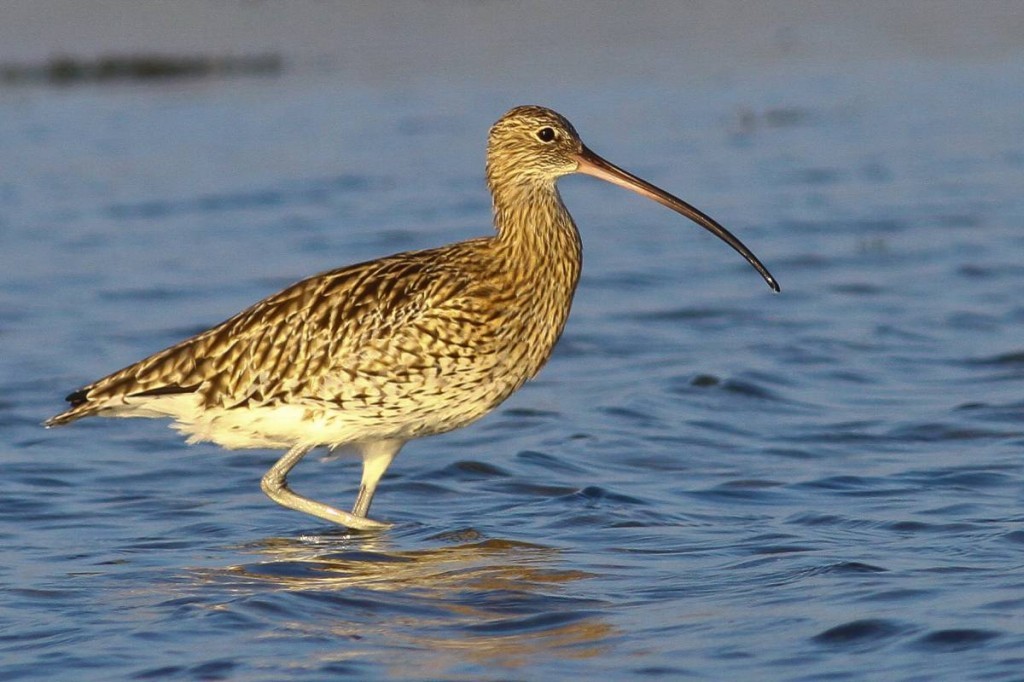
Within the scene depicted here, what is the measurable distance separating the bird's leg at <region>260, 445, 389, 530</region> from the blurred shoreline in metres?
14.4

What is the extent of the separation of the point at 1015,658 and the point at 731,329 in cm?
688

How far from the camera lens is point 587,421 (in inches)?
466

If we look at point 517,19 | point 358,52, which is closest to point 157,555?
point 358,52

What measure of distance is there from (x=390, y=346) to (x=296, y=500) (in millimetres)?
1047

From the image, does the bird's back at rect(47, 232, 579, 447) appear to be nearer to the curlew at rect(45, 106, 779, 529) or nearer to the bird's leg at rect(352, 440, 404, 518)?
the curlew at rect(45, 106, 779, 529)

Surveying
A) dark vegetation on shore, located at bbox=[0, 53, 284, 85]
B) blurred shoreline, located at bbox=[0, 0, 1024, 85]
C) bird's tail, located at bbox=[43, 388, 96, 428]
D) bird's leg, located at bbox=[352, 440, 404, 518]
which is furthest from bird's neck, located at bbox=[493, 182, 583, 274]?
dark vegetation on shore, located at bbox=[0, 53, 284, 85]

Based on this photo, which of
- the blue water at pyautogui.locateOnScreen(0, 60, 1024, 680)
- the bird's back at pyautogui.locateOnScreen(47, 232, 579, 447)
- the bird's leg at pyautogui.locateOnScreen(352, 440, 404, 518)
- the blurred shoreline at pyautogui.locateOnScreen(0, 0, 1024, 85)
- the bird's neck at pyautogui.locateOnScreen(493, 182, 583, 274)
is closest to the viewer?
the blue water at pyautogui.locateOnScreen(0, 60, 1024, 680)

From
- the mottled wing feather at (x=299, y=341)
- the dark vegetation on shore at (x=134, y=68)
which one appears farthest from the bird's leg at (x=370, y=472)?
the dark vegetation on shore at (x=134, y=68)

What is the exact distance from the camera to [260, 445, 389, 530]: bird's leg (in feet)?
31.1

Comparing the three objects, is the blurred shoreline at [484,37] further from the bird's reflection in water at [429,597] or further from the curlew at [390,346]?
the bird's reflection in water at [429,597]

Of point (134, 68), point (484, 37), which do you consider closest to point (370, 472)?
point (134, 68)

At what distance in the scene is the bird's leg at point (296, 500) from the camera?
31.1 feet

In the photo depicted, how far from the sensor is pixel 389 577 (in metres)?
8.82

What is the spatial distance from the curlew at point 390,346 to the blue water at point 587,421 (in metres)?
0.57
